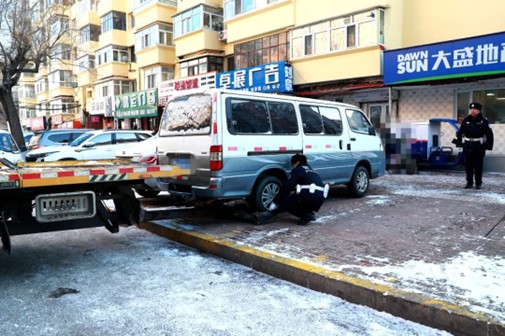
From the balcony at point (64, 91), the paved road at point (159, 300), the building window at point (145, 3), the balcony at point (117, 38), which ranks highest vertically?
the building window at point (145, 3)

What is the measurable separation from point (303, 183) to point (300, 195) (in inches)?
7.2

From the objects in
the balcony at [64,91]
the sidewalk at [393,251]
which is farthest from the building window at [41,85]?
the sidewalk at [393,251]

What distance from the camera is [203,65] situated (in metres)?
23.1

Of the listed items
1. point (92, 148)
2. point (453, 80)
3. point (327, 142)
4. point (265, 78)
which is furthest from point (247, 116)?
point (265, 78)

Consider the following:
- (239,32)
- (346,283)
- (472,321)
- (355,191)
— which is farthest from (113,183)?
(239,32)

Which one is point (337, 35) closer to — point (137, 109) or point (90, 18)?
point (137, 109)

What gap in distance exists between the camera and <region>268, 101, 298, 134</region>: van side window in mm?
6930

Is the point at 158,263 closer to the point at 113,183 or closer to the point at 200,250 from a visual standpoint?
the point at 200,250

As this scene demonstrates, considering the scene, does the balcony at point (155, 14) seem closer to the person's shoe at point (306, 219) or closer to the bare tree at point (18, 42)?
the bare tree at point (18, 42)

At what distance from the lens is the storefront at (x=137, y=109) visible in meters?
25.5

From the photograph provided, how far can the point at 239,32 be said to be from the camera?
807 inches

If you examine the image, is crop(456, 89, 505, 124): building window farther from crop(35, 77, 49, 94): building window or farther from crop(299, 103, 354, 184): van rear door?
crop(35, 77, 49, 94): building window

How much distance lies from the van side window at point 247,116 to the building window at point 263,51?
12344 mm

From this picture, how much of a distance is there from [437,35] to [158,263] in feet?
44.6
